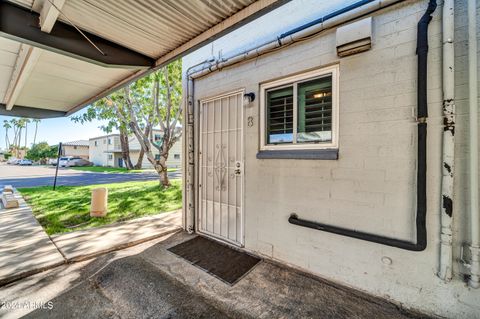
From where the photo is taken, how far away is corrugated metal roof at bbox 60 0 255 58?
2295mm

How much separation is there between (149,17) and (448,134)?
3387 mm

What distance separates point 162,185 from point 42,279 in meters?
7.36

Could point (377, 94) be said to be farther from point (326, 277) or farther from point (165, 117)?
point (165, 117)

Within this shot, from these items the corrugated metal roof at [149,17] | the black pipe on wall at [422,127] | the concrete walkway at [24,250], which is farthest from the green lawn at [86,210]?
the black pipe on wall at [422,127]

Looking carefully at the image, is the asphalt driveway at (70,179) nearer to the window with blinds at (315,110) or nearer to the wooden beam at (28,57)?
the wooden beam at (28,57)

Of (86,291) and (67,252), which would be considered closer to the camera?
(86,291)

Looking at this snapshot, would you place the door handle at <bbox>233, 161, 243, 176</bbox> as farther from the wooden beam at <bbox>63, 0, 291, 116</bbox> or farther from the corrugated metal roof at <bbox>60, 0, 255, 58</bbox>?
the corrugated metal roof at <bbox>60, 0, 255, 58</bbox>

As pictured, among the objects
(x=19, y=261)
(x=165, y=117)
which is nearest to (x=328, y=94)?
(x=19, y=261)

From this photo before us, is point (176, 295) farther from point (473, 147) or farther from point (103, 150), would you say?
point (103, 150)

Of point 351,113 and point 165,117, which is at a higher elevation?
point 165,117

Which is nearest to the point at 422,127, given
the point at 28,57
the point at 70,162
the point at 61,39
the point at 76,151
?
the point at 61,39

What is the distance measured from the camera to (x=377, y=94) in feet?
7.75

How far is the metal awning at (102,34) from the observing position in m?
2.30

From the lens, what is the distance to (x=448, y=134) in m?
1.98
